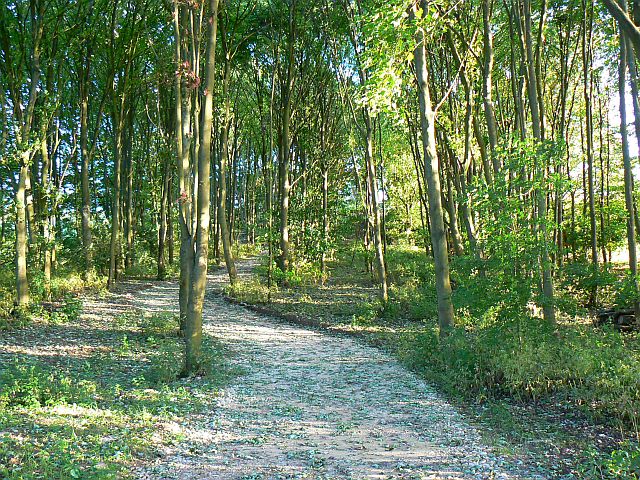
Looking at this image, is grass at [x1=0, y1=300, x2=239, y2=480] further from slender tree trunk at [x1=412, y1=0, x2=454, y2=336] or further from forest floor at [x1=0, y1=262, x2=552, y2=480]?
slender tree trunk at [x1=412, y1=0, x2=454, y2=336]

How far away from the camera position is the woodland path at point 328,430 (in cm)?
475

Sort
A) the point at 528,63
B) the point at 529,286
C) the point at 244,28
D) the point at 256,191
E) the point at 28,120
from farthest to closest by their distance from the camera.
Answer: the point at 256,191, the point at 244,28, the point at 28,120, the point at 528,63, the point at 529,286

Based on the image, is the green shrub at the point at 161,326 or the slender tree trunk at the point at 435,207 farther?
the green shrub at the point at 161,326

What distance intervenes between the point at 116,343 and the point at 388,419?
21.3ft

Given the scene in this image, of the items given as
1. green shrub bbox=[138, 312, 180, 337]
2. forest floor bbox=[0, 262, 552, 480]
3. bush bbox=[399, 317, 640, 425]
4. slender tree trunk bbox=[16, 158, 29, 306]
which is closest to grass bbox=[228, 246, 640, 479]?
bush bbox=[399, 317, 640, 425]

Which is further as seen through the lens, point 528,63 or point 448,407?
point 528,63

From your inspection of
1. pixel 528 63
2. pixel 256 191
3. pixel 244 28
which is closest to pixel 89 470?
pixel 528 63

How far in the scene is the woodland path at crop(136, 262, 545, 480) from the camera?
475 centimetres

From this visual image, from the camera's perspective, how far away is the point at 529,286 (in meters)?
7.40

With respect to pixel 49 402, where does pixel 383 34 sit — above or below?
above

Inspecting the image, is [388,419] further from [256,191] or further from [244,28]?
[256,191]

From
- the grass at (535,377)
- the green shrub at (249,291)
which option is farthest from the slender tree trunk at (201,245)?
the green shrub at (249,291)

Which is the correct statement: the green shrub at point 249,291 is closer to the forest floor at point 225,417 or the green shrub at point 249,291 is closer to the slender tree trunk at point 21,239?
the forest floor at point 225,417

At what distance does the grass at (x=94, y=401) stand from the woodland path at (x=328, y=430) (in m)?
0.37
